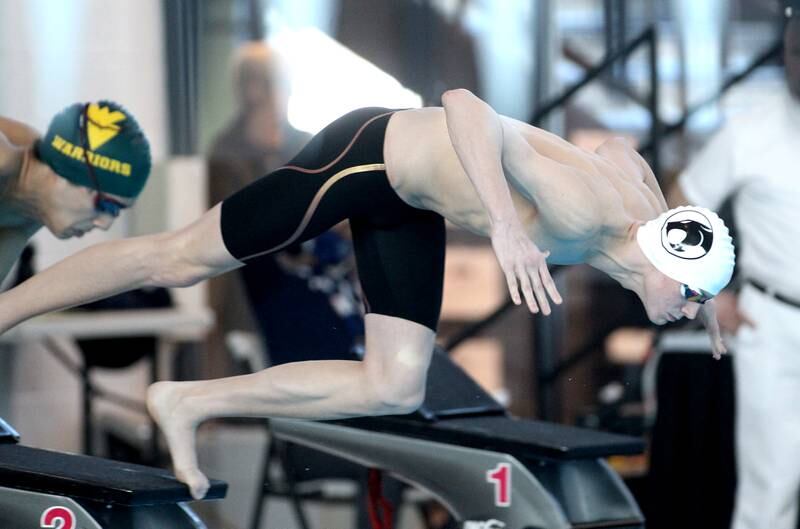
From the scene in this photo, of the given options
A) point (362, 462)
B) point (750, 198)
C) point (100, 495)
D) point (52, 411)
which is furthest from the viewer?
point (52, 411)

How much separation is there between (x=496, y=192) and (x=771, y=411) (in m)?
1.66

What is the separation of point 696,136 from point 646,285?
3.18 m

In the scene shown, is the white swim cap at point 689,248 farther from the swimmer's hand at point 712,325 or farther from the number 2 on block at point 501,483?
the number 2 on block at point 501,483

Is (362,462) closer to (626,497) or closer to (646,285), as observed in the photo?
(626,497)

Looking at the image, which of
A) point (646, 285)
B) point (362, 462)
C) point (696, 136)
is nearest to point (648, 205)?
point (646, 285)

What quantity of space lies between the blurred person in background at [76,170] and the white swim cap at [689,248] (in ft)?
4.09

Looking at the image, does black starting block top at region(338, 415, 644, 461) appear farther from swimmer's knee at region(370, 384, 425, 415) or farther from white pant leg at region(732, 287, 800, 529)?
white pant leg at region(732, 287, 800, 529)

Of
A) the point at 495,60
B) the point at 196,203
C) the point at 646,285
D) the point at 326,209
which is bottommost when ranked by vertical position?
the point at 646,285

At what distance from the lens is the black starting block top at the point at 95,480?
113 inches

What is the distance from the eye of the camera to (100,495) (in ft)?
9.49

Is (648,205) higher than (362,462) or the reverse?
higher

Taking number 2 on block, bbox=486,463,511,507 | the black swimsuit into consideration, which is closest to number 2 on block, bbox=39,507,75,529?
the black swimsuit

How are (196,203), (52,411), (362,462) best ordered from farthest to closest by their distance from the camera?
(52,411) → (196,203) → (362,462)

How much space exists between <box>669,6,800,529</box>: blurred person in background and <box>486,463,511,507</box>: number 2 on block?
89 centimetres
